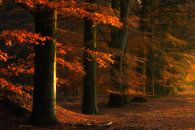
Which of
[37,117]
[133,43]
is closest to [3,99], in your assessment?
[37,117]

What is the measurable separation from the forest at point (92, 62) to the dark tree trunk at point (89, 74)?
5cm

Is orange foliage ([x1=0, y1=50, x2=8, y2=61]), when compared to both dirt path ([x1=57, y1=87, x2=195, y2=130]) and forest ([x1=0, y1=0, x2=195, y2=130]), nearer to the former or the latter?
forest ([x1=0, y1=0, x2=195, y2=130])

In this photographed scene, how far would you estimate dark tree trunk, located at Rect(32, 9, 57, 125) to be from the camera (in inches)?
601

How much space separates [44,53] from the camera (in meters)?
15.3

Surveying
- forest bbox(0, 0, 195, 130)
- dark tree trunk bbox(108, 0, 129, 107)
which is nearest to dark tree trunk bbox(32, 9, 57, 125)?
forest bbox(0, 0, 195, 130)

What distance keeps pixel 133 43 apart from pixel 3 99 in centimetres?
1639

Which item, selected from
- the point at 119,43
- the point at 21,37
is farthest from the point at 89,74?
the point at 21,37

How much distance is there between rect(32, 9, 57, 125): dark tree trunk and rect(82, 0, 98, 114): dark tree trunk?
725cm

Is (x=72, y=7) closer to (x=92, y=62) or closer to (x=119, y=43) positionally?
(x=92, y=62)

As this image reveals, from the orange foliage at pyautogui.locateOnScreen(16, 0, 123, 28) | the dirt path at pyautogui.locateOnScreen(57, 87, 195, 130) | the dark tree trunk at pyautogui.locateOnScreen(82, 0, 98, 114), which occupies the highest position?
the orange foliage at pyautogui.locateOnScreen(16, 0, 123, 28)

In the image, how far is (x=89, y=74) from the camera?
23.2m

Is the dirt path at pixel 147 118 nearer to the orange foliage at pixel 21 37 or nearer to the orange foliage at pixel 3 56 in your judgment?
the orange foliage at pixel 21 37

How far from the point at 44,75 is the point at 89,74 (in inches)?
318

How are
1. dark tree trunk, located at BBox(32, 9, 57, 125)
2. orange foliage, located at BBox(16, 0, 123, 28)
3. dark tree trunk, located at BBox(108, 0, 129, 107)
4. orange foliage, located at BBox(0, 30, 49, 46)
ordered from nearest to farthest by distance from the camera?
1. orange foliage, located at BBox(16, 0, 123, 28)
2. orange foliage, located at BBox(0, 30, 49, 46)
3. dark tree trunk, located at BBox(32, 9, 57, 125)
4. dark tree trunk, located at BBox(108, 0, 129, 107)
